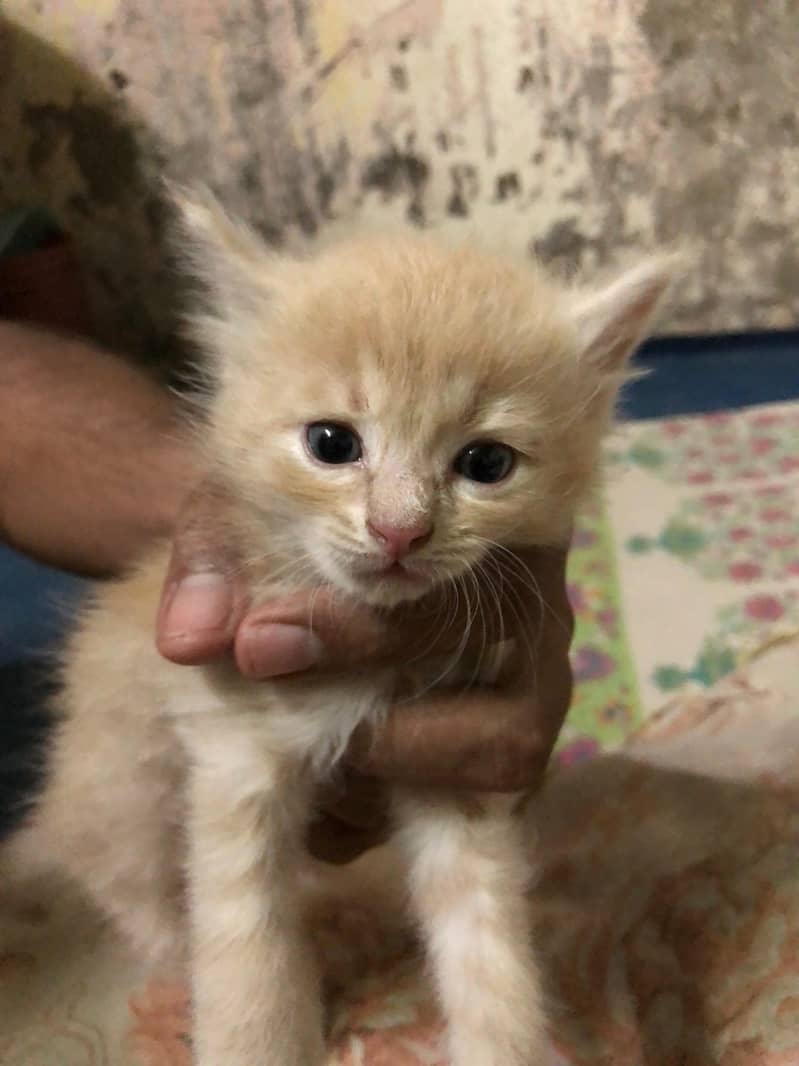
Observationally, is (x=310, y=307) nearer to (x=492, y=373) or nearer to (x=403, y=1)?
(x=492, y=373)

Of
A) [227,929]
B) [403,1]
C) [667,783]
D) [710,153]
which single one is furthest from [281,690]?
[710,153]

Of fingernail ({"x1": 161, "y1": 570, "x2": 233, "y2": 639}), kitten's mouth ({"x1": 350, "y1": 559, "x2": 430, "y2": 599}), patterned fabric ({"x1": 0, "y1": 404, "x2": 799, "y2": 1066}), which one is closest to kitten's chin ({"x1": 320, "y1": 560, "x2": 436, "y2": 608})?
kitten's mouth ({"x1": 350, "y1": 559, "x2": 430, "y2": 599})

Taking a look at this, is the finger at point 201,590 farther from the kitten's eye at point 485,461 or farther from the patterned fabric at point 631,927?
the patterned fabric at point 631,927

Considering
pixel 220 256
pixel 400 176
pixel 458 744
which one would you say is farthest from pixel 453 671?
pixel 400 176

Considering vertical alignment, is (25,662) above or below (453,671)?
below

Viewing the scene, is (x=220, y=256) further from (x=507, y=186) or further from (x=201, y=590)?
(x=507, y=186)

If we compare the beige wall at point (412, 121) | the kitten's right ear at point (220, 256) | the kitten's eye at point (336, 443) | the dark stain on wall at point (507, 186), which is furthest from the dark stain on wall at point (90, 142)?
the kitten's eye at point (336, 443)

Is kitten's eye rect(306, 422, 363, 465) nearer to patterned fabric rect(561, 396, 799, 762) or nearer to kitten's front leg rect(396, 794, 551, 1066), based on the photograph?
kitten's front leg rect(396, 794, 551, 1066)
